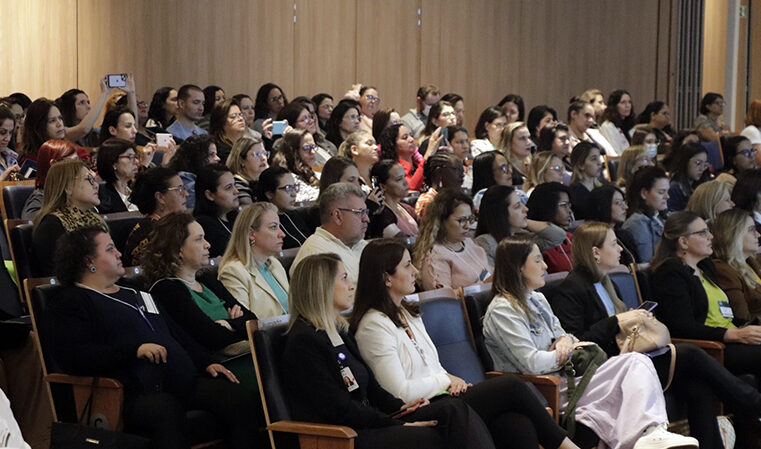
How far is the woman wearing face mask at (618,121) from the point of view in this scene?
30.2ft

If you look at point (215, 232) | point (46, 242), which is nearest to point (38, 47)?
point (215, 232)

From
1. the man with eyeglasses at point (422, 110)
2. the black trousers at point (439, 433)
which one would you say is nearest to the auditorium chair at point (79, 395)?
the black trousers at point (439, 433)

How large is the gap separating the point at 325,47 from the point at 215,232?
534cm

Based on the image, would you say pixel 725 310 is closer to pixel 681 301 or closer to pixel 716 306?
pixel 716 306

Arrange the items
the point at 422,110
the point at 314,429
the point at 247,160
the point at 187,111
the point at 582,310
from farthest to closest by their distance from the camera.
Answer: the point at 422,110 < the point at 187,111 < the point at 247,160 < the point at 582,310 < the point at 314,429

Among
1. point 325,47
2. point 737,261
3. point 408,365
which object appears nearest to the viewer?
point 408,365

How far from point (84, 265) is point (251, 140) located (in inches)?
92.4

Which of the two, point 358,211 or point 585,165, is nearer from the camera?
point 358,211

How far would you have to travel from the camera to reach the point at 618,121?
31.3ft

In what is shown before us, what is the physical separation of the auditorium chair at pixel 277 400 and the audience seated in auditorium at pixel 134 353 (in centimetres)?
19

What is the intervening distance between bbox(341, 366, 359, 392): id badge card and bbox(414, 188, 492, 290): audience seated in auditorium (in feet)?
4.30

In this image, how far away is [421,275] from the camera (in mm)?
4605

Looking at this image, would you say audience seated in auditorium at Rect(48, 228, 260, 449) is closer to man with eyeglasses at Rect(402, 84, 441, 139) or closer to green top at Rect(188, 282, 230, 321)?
green top at Rect(188, 282, 230, 321)

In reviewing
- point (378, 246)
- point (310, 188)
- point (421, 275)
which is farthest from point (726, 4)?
point (378, 246)
